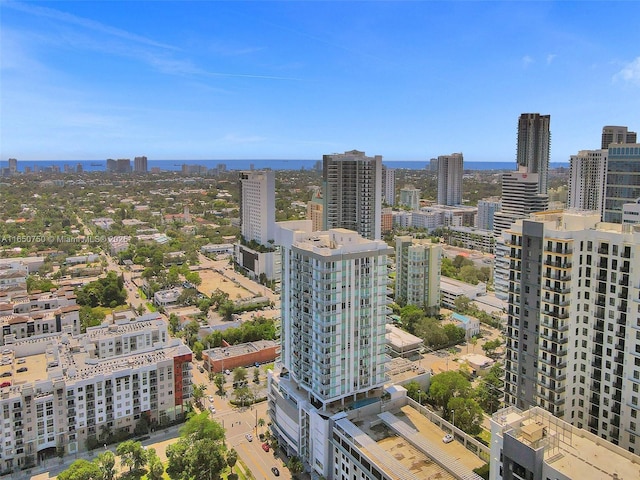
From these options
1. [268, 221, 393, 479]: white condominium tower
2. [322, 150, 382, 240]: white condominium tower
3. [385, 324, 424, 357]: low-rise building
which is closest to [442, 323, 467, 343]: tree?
[385, 324, 424, 357]: low-rise building

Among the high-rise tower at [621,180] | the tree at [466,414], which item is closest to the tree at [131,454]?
the tree at [466,414]

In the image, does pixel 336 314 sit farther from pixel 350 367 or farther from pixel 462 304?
pixel 462 304

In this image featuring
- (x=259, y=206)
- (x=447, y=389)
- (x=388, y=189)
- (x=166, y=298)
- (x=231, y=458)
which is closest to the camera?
(x=231, y=458)

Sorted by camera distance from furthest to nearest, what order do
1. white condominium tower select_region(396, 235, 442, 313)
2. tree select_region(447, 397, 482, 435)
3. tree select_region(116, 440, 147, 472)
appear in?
white condominium tower select_region(396, 235, 442, 313) → tree select_region(447, 397, 482, 435) → tree select_region(116, 440, 147, 472)

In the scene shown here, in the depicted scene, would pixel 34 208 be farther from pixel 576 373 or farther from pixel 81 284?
pixel 576 373

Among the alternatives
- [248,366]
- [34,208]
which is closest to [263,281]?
[248,366]

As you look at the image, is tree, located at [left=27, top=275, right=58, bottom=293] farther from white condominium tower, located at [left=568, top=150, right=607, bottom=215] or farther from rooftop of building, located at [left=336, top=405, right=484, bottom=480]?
white condominium tower, located at [left=568, top=150, right=607, bottom=215]

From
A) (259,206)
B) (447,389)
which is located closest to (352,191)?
(259,206)
